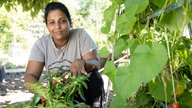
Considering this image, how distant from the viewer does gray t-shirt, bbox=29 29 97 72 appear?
220 centimetres

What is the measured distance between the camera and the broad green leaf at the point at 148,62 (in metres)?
0.62

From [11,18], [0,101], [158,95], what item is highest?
[11,18]

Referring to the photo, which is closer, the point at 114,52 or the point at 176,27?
the point at 176,27

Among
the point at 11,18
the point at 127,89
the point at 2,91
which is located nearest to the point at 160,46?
the point at 127,89

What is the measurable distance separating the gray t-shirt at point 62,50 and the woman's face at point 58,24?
0.10 meters

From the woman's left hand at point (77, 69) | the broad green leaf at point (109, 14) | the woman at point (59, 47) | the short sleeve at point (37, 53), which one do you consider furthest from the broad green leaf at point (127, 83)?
the short sleeve at point (37, 53)

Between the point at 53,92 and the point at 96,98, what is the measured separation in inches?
33.0

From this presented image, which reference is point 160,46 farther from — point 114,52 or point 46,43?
point 46,43

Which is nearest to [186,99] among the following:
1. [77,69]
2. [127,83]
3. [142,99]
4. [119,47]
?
[142,99]

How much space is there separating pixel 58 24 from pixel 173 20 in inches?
53.9

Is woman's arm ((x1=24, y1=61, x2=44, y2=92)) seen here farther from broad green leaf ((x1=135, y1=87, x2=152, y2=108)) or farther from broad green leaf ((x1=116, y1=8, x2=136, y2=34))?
broad green leaf ((x1=116, y1=8, x2=136, y2=34))

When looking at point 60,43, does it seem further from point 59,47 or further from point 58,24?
point 58,24

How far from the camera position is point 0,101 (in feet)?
20.1

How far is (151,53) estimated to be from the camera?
65cm
